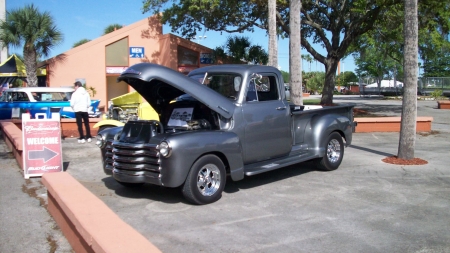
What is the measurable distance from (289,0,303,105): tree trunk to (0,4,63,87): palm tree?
14.6m

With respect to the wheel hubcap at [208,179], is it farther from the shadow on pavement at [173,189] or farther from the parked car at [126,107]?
the parked car at [126,107]

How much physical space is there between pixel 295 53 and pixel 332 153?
4.42 m

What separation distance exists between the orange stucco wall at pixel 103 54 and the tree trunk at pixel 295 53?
1295 cm

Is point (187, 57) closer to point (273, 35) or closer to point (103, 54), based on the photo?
point (103, 54)

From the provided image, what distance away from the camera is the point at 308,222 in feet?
19.0

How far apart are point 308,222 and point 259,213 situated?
2.34ft

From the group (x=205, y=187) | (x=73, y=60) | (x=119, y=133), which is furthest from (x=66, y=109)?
(x=205, y=187)

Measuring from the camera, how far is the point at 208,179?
6602 mm

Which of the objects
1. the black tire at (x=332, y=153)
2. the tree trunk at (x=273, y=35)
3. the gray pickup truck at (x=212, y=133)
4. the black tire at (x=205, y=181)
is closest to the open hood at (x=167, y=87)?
the gray pickup truck at (x=212, y=133)

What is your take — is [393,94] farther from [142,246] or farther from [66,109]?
[142,246]

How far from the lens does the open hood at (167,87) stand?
6.45 m

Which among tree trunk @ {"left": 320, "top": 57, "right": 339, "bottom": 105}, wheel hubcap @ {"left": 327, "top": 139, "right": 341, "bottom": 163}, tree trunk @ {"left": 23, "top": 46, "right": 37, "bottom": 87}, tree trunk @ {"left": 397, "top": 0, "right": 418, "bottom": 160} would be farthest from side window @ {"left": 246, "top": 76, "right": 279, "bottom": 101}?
tree trunk @ {"left": 23, "top": 46, "right": 37, "bottom": 87}

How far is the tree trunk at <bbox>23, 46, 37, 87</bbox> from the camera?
22469mm

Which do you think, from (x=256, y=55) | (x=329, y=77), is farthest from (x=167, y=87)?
(x=256, y=55)
